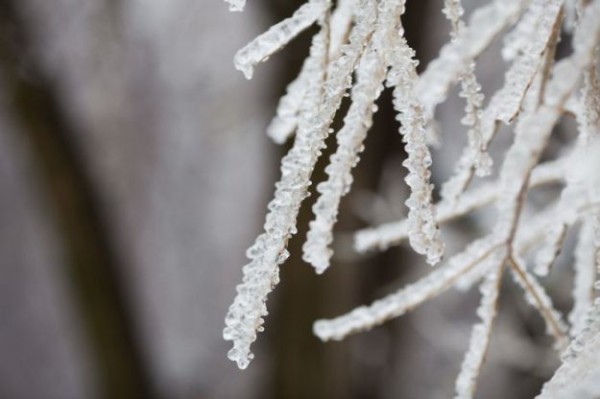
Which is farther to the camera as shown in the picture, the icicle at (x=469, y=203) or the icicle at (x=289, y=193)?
the icicle at (x=469, y=203)

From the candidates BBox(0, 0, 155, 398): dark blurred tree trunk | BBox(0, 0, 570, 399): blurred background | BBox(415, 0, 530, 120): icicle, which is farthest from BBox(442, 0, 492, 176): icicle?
BBox(0, 0, 155, 398): dark blurred tree trunk

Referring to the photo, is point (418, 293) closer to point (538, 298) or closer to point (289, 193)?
point (538, 298)

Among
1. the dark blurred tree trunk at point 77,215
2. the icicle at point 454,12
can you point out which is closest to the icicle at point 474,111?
the icicle at point 454,12

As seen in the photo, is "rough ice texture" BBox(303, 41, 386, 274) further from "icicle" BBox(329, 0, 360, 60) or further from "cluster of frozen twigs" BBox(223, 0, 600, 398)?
"icicle" BBox(329, 0, 360, 60)

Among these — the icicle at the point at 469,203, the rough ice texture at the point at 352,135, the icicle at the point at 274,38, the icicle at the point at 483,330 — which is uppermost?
the icicle at the point at 469,203

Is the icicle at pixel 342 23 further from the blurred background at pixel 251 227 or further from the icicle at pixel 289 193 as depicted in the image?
the blurred background at pixel 251 227

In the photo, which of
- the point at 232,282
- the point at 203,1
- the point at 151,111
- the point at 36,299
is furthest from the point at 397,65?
the point at 36,299
